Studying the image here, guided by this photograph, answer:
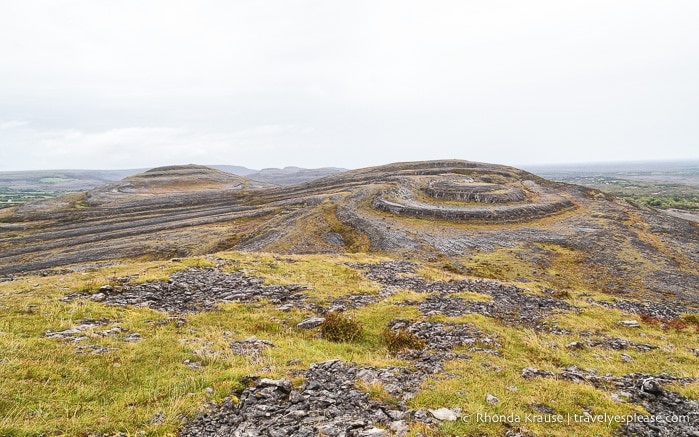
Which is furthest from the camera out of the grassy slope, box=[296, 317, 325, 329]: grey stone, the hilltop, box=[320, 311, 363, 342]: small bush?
box=[296, 317, 325, 329]: grey stone

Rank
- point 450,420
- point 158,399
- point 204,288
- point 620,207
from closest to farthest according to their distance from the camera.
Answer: point 450,420 < point 158,399 < point 204,288 < point 620,207

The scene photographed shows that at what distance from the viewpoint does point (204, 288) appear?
20.7m

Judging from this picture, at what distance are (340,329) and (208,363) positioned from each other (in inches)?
251

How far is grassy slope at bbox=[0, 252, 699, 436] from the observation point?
A: 7605 millimetres

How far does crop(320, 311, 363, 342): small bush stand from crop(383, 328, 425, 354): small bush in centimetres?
150

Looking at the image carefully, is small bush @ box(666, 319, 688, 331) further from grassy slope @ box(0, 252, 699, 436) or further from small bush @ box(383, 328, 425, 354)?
small bush @ box(383, 328, 425, 354)

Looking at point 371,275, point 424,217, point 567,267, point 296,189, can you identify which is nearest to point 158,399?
point 371,275

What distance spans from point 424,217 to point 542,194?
4124 cm

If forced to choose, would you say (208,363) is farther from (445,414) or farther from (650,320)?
(650,320)

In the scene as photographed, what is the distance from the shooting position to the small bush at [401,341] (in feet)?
46.0

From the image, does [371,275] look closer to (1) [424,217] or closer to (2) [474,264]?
(2) [474,264]

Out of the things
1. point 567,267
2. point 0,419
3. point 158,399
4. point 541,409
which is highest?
point 0,419

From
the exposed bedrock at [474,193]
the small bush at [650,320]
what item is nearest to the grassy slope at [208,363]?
the small bush at [650,320]

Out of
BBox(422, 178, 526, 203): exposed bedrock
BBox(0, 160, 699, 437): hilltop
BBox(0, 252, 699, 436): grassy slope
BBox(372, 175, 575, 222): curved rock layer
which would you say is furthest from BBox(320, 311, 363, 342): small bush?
BBox(422, 178, 526, 203): exposed bedrock
